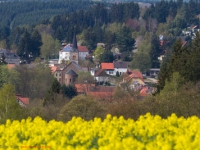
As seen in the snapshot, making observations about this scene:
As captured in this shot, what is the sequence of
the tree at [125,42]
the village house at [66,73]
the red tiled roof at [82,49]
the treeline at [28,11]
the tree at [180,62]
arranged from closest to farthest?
1. the tree at [180,62]
2. the village house at [66,73]
3. the red tiled roof at [82,49]
4. the tree at [125,42]
5. the treeline at [28,11]

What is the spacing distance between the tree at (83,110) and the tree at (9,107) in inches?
66.9

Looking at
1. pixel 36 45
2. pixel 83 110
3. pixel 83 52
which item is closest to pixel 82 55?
pixel 83 52

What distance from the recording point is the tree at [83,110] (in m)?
28.6

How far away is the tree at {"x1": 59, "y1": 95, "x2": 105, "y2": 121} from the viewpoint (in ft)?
93.8

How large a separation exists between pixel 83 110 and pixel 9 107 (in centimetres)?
309

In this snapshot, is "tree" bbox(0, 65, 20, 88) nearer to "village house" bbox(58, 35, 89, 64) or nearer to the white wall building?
"village house" bbox(58, 35, 89, 64)

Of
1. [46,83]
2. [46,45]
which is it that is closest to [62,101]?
[46,83]

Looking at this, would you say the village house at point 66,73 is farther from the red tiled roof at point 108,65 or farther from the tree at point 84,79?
the red tiled roof at point 108,65

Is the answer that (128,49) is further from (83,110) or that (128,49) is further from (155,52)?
(83,110)

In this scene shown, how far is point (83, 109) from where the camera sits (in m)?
29.6

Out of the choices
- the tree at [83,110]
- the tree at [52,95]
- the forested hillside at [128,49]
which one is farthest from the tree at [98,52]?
the tree at [83,110]

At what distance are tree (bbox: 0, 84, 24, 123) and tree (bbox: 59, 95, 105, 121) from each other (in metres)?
1.70

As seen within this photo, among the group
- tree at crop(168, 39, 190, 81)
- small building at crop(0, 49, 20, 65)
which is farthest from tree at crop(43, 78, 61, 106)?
small building at crop(0, 49, 20, 65)

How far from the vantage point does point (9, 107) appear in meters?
28.0
